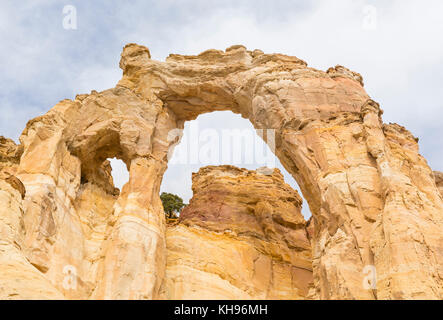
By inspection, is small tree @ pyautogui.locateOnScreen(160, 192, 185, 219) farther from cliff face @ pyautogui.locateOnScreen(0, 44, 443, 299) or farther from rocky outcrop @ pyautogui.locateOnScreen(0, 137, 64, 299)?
rocky outcrop @ pyautogui.locateOnScreen(0, 137, 64, 299)

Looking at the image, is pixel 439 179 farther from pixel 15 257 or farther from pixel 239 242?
pixel 15 257

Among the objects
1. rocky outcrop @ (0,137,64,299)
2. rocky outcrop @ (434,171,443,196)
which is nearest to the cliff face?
rocky outcrop @ (0,137,64,299)

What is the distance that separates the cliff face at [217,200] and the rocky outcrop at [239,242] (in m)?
0.25

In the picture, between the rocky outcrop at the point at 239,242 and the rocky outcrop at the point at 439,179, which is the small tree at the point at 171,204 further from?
the rocky outcrop at the point at 439,179

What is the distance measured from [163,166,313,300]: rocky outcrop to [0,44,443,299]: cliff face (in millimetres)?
246

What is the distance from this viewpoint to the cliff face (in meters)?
12.9

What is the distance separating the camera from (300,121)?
18.3m

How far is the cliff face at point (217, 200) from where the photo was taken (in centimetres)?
1289

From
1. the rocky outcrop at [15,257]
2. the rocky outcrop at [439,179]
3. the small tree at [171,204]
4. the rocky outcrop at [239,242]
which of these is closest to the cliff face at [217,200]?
the rocky outcrop at [15,257]

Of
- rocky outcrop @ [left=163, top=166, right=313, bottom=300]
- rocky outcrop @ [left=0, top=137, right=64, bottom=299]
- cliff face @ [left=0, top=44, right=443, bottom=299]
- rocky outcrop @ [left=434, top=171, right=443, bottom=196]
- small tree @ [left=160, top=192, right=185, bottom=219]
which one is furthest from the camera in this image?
small tree @ [left=160, top=192, right=185, bottom=219]
